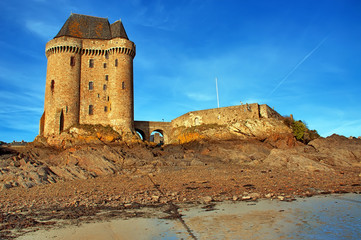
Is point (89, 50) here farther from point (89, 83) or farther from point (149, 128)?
point (149, 128)

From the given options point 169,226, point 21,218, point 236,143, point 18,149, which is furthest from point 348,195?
point 18,149

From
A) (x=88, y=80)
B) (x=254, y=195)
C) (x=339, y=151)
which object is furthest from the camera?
(x=88, y=80)

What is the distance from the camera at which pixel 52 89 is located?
30.4 m

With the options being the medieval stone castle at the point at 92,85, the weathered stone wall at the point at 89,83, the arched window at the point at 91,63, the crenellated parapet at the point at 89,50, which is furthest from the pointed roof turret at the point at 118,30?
the arched window at the point at 91,63

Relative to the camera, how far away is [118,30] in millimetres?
33781

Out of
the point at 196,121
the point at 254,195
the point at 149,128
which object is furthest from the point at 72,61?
the point at 254,195

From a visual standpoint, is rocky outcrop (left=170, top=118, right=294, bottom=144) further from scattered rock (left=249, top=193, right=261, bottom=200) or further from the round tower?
scattered rock (left=249, top=193, right=261, bottom=200)

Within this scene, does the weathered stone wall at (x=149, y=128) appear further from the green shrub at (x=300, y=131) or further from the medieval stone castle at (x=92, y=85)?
the green shrub at (x=300, y=131)

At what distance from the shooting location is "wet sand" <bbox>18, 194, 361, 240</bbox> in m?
5.92

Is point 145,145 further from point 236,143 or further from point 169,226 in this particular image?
point 169,226

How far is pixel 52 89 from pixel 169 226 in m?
28.6

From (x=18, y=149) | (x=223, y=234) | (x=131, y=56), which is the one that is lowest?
(x=223, y=234)

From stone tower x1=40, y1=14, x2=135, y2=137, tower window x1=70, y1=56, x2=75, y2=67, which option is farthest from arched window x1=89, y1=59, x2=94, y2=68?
tower window x1=70, y1=56, x2=75, y2=67

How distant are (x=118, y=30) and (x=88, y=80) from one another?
306 inches
